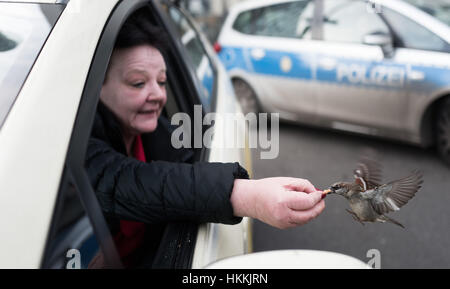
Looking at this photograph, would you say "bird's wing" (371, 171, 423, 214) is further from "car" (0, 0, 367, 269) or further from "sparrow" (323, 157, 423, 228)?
"car" (0, 0, 367, 269)

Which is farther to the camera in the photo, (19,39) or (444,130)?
(444,130)

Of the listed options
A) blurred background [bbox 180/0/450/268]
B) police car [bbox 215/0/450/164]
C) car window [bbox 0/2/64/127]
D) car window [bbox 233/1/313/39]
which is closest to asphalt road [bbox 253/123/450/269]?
blurred background [bbox 180/0/450/268]

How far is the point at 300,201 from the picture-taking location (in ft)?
3.64

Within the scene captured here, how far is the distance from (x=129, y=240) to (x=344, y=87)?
330 cm

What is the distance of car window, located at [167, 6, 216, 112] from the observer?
2.43m

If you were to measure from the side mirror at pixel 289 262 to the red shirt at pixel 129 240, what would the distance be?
0.45 metres

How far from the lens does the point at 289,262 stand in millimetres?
1000

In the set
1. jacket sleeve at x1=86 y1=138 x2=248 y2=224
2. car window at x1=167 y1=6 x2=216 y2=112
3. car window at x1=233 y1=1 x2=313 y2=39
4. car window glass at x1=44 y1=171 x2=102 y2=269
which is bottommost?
car window glass at x1=44 y1=171 x2=102 y2=269

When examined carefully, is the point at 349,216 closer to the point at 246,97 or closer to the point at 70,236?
the point at 70,236

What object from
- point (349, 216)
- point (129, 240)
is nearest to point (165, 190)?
point (129, 240)

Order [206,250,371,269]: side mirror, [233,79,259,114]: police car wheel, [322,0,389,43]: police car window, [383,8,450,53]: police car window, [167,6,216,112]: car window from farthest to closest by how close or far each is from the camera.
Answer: [233,79,259,114]: police car wheel
[322,0,389,43]: police car window
[383,8,450,53]: police car window
[167,6,216,112]: car window
[206,250,371,269]: side mirror

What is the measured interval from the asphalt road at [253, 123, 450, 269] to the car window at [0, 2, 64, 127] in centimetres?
76
